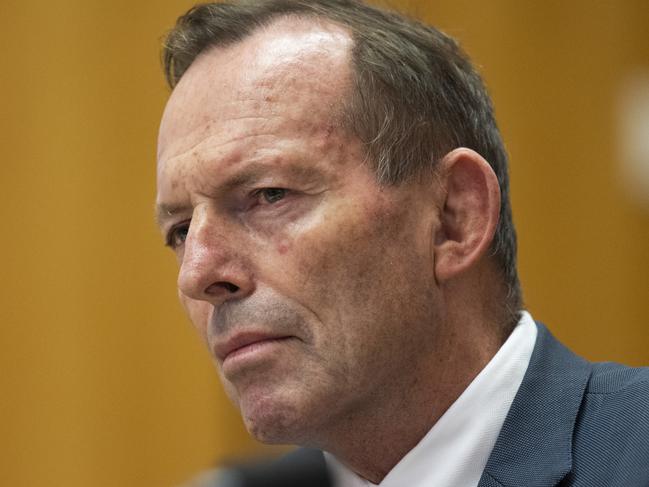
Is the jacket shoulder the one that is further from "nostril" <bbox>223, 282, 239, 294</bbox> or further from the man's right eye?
the man's right eye

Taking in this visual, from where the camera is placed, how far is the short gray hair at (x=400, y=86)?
6.23 feet

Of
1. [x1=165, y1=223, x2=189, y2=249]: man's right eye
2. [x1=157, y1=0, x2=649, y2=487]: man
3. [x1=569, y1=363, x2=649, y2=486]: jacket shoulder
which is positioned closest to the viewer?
[x1=569, y1=363, x2=649, y2=486]: jacket shoulder

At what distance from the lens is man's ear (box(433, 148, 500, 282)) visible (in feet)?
6.32

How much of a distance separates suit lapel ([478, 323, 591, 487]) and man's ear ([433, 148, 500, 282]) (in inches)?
9.7

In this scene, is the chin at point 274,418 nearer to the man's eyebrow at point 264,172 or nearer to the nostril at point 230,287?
the nostril at point 230,287

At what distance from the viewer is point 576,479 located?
5.59ft

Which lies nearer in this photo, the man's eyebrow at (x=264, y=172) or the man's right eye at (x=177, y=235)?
the man's eyebrow at (x=264, y=172)

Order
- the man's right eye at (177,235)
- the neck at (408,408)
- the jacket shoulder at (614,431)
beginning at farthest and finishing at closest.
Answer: the man's right eye at (177,235)
the neck at (408,408)
the jacket shoulder at (614,431)

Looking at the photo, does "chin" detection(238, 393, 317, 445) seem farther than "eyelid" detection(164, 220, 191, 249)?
No

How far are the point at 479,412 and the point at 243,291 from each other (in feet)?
1.66

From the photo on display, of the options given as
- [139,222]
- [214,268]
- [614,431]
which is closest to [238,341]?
[214,268]

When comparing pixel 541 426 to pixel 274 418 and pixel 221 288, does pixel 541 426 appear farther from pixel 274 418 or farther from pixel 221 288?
pixel 221 288

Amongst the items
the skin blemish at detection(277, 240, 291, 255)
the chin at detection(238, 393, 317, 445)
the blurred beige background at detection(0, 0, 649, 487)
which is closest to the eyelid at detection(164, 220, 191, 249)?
the skin blemish at detection(277, 240, 291, 255)

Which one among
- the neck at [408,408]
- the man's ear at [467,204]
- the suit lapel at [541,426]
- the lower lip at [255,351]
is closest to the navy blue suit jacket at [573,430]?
the suit lapel at [541,426]
